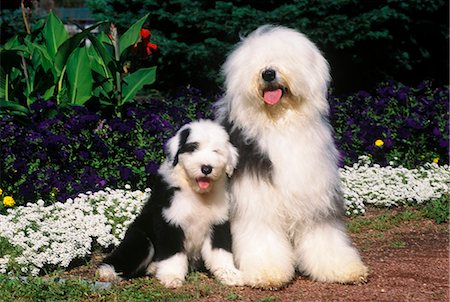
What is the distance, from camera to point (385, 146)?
8.58 m

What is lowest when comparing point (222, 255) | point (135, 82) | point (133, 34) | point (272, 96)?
point (222, 255)

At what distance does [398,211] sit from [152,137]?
2.56m

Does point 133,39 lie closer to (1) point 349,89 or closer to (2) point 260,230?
(2) point 260,230

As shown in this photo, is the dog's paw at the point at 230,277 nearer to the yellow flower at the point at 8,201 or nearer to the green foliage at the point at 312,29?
the yellow flower at the point at 8,201

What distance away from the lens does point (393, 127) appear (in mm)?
8828

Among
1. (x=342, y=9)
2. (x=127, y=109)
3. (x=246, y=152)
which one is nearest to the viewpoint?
(x=246, y=152)

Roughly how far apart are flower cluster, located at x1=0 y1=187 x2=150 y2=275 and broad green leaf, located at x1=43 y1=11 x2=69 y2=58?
209 cm

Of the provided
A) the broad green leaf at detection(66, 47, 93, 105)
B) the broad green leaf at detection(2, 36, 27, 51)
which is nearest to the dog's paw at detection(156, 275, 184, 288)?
the broad green leaf at detection(66, 47, 93, 105)

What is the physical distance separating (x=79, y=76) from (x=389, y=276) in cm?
416

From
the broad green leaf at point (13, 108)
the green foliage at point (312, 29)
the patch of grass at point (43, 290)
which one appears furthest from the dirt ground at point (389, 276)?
the green foliage at point (312, 29)

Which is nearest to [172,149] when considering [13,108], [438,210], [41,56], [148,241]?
[148,241]

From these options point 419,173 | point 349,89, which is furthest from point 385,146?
point 349,89

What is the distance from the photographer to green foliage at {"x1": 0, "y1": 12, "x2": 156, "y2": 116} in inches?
316

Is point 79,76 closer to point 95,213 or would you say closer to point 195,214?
point 95,213
